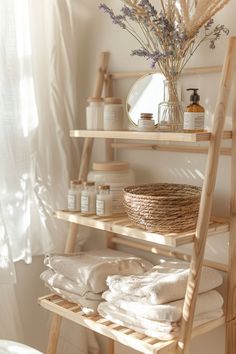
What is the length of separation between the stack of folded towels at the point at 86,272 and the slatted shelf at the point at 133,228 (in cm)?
14

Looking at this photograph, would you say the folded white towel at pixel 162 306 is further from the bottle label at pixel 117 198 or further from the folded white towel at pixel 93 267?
the bottle label at pixel 117 198

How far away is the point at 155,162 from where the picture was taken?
2.08 meters

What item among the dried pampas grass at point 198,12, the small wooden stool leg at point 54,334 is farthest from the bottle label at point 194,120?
the small wooden stool leg at point 54,334

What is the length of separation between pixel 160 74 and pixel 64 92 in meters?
0.44

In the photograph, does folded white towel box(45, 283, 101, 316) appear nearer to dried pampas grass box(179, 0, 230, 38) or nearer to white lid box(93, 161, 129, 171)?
white lid box(93, 161, 129, 171)

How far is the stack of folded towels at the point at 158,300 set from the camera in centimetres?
162

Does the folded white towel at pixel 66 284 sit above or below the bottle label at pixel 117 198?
below

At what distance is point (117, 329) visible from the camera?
5.70 ft

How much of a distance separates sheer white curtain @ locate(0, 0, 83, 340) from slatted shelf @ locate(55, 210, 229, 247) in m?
0.17

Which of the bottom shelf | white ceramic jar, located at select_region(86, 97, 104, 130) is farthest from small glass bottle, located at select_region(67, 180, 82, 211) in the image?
the bottom shelf

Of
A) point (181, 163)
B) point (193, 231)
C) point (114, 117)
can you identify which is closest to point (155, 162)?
point (181, 163)

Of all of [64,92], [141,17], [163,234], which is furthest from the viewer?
[64,92]

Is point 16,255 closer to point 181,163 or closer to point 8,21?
point 181,163

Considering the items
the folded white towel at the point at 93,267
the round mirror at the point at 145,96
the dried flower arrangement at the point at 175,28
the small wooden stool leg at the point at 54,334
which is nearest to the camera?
the dried flower arrangement at the point at 175,28
